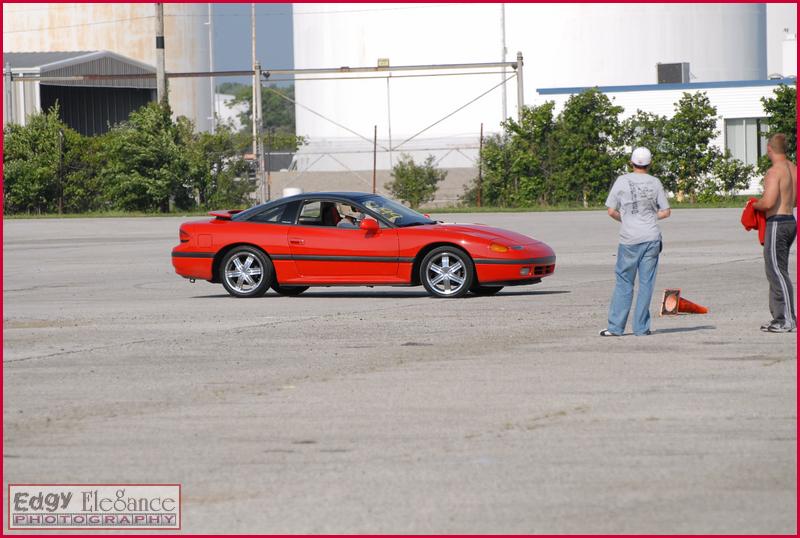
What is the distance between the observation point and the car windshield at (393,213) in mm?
17250

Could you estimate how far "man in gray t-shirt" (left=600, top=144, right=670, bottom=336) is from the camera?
12.6 m

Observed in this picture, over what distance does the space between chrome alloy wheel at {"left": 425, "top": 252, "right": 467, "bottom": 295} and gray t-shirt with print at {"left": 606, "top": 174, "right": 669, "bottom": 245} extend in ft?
13.7

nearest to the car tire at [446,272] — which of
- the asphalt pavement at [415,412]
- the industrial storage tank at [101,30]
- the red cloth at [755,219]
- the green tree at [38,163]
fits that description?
the asphalt pavement at [415,412]

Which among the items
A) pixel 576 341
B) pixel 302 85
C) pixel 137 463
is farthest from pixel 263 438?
pixel 302 85

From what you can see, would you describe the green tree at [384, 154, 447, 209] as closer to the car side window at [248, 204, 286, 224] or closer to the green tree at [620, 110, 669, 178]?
the green tree at [620, 110, 669, 178]

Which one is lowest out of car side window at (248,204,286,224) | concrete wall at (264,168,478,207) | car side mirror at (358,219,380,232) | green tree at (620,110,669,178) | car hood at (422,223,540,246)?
car hood at (422,223,540,246)

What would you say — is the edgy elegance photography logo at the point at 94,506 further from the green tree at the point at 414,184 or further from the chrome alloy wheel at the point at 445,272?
the green tree at the point at 414,184

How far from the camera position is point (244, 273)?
17531mm

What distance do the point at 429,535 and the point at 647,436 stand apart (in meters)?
2.37

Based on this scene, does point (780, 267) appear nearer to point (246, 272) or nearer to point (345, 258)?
point (345, 258)

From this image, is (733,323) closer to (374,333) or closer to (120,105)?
(374,333)

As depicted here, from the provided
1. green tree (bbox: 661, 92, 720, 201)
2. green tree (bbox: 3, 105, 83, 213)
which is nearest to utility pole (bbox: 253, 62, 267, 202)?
green tree (bbox: 3, 105, 83, 213)

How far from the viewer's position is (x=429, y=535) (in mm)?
5859

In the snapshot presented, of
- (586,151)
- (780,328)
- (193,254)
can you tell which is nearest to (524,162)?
(586,151)
